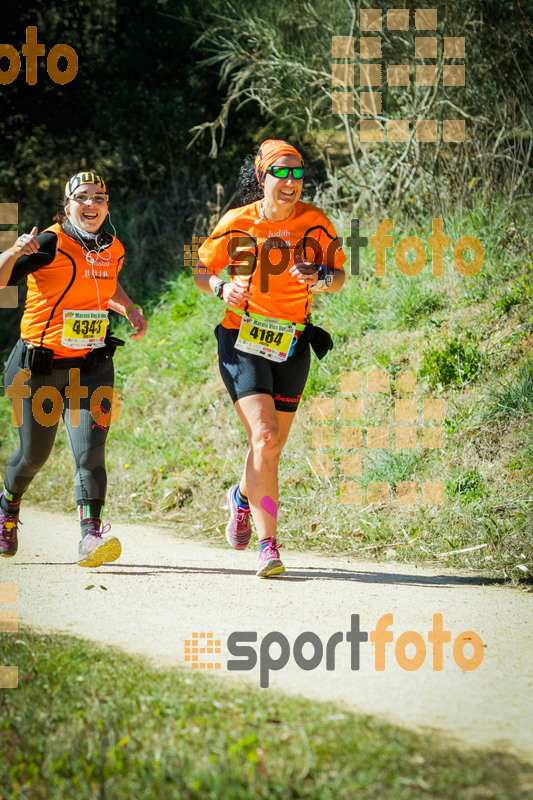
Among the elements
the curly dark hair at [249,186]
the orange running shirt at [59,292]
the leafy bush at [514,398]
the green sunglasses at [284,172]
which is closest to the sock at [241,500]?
the orange running shirt at [59,292]

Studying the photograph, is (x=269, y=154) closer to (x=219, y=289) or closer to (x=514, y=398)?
(x=219, y=289)

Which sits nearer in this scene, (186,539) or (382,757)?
(382,757)

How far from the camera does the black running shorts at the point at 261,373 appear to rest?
520cm

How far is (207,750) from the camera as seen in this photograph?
9.17 ft

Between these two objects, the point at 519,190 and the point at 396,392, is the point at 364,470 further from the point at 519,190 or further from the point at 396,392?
the point at 519,190

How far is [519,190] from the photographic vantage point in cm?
891

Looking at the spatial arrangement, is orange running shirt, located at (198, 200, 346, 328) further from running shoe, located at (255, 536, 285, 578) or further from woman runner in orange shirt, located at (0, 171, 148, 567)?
running shoe, located at (255, 536, 285, 578)

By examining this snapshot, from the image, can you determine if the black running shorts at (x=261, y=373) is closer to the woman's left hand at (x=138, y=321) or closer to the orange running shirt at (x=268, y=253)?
the orange running shirt at (x=268, y=253)

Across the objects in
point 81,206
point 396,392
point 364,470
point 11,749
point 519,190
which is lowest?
point 11,749

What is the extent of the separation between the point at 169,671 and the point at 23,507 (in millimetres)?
5094

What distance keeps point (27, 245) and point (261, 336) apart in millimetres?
1444

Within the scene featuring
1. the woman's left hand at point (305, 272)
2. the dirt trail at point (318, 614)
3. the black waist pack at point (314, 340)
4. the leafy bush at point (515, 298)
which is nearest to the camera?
the dirt trail at point (318, 614)

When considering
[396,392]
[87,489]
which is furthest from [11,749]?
[396,392]

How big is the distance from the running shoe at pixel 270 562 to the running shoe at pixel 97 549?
0.85m
